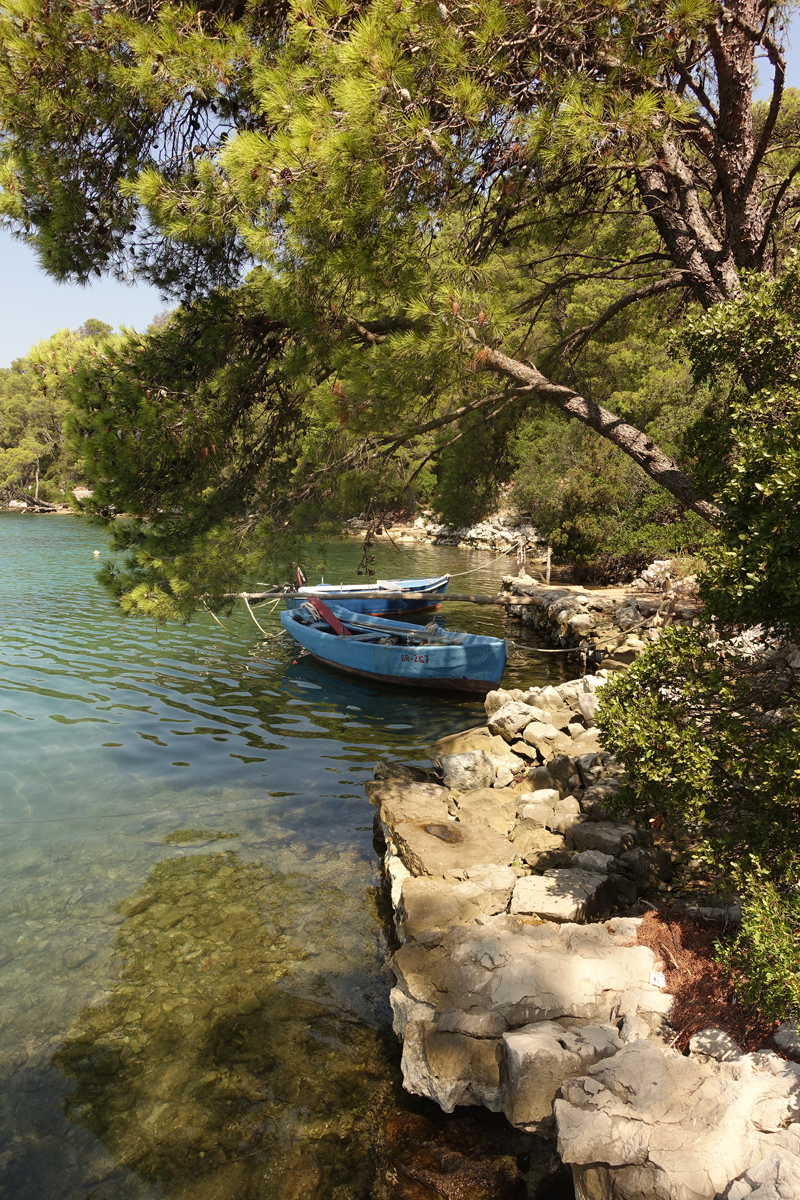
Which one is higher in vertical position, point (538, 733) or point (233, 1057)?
point (538, 733)

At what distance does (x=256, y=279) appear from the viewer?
6.07 meters

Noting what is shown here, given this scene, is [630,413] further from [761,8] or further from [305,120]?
[305,120]

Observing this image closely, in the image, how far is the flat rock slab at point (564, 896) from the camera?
464 cm

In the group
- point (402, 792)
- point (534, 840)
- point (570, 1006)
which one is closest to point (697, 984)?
point (570, 1006)

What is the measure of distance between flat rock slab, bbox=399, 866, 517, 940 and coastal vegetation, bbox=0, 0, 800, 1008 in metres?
1.78

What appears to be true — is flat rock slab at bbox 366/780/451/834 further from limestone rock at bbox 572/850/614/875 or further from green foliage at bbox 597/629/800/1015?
green foliage at bbox 597/629/800/1015

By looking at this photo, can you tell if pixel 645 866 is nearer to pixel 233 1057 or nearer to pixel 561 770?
pixel 561 770

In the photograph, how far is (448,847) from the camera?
592cm

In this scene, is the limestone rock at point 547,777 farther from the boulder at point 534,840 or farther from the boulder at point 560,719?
the boulder at point 560,719

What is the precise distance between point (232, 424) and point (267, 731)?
5040 mm

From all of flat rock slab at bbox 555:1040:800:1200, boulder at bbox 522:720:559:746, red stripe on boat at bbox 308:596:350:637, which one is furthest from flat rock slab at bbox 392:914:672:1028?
red stripe on boat at bbox 308:596:350:637

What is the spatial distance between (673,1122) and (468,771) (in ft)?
15.4

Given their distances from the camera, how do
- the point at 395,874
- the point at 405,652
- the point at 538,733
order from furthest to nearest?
the point at 405,652
the point at 538,733
the point at 395,874

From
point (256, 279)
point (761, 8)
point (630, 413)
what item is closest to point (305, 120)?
point (256, 279)
